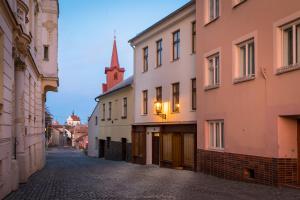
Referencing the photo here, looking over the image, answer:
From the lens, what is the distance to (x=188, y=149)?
23.8 m

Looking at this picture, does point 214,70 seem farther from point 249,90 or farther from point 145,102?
point 145,102

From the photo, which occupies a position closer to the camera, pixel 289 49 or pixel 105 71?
pixel 289 49

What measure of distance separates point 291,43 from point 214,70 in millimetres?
5719

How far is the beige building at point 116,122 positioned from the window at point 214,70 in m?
13.0

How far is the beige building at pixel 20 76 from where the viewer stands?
1284 centimetres

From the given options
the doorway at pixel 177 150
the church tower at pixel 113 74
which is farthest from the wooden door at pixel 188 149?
the church tower at pixel 113 74

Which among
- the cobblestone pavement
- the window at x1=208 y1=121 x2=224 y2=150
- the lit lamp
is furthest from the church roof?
the cobblestone pavement

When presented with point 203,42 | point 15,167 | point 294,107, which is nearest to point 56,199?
point 15,167

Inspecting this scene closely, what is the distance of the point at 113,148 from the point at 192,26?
57.1ft

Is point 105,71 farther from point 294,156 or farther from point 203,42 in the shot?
point 294,156

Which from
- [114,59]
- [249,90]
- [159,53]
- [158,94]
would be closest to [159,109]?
[158,94]

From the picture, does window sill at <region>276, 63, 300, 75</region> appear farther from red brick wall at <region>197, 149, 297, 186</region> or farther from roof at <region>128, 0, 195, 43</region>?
roof at <region>128, 0, 195, 43</region>

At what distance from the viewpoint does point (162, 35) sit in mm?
27844

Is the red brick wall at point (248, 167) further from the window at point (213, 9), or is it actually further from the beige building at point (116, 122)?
the beige building at point (116, 122)
